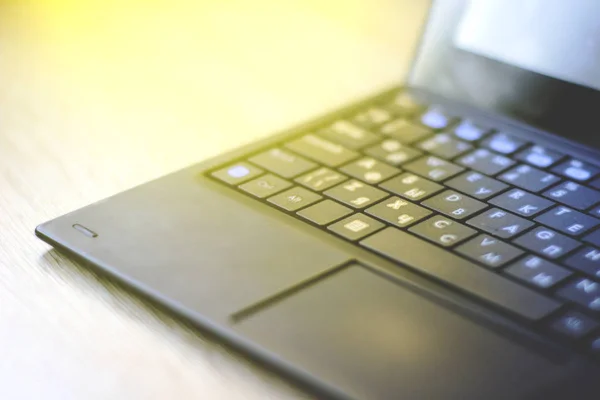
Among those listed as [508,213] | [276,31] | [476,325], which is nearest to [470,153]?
[508,213]

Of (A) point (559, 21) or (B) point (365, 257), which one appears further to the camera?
(A) point (559, 21)

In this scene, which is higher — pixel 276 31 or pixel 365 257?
pixel 276 31

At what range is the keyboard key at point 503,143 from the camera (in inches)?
21.2

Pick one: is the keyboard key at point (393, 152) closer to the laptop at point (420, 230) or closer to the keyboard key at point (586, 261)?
the laptop at point (420, 230)

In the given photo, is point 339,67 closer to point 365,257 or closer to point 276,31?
point 276,31

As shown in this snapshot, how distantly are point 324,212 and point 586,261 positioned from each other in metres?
0.14

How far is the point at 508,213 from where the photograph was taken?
467 mm

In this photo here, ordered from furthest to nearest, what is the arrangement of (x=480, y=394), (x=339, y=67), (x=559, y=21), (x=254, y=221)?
(x=339, y=67) → (x=559, y=21) → (x=254, y=221) → (x=480, y=394)

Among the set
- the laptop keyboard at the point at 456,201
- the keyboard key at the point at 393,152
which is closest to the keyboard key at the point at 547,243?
the laptop keyboard at the point at 456,201

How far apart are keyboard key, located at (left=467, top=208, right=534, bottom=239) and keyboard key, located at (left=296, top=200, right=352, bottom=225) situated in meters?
0.07

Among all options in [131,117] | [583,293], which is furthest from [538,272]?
[131,117]

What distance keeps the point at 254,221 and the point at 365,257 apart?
0.06 m

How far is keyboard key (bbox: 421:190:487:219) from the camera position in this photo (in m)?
0.46

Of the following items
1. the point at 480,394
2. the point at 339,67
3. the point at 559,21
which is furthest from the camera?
the point at 339,67
